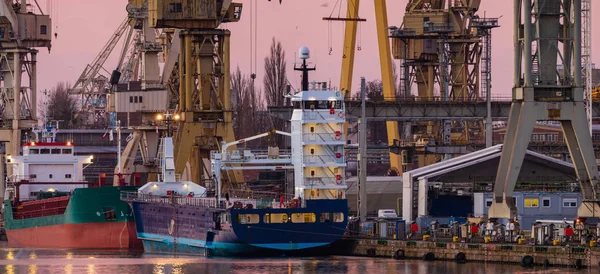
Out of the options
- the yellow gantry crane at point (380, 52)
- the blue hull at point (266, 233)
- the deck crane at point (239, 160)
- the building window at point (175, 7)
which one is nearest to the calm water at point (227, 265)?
the blue hull at point (266, 233)

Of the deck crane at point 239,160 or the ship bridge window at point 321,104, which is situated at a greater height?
the ship bridge window at point 321,104

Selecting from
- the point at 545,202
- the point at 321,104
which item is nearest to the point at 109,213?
the point at 321,104

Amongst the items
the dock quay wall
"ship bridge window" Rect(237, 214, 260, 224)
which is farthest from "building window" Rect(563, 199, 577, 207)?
"ship bridge window" Rect(237, 214, 260, 224)

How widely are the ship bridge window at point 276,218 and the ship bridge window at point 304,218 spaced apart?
35cm

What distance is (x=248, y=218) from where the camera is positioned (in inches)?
2416

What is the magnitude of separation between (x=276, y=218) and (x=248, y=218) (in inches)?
42.1

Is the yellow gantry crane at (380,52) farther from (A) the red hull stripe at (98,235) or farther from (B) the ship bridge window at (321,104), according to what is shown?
(B) the ship bridge window at (321,104)

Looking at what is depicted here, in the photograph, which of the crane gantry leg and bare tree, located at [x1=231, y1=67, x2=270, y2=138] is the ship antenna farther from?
bare tree, located at [x1=231, y1=67, x2=270, y2=138]

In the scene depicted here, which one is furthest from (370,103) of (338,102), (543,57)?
(543,57)

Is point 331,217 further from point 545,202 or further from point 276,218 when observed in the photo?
point 545,202

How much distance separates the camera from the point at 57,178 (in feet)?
268

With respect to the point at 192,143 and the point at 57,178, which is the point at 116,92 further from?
the point at 192,143

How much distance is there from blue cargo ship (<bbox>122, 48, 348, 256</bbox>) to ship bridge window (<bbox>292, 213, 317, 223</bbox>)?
0.9 inches

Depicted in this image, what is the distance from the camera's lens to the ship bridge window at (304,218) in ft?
202
